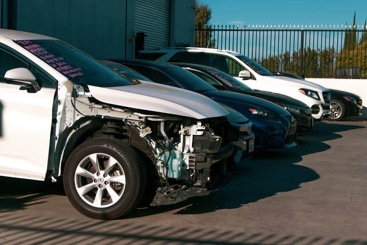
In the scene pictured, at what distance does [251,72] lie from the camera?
573 inches

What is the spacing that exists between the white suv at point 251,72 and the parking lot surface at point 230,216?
18.3 ft

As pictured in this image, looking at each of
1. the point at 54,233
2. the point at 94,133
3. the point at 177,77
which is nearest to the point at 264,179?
the point at 177,77

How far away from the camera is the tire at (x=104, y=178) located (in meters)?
5.86

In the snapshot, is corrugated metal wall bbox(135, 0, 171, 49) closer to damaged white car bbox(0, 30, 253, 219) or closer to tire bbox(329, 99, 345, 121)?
tire bbox(329, 99, 345, 121)

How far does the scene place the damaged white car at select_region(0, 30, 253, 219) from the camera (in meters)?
5.96

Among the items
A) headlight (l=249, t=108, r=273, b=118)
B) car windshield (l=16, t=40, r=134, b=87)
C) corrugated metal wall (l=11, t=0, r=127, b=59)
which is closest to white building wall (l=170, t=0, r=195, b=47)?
corrugated metal wall (l=11, t=0, r=127, b=59)

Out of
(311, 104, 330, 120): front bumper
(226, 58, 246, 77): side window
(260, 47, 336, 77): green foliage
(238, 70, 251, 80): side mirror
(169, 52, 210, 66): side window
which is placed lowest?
(311, 104, 330, 120): front bumper

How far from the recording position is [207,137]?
6.07 meters

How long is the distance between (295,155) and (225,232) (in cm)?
539

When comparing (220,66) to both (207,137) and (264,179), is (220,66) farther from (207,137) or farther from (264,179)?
(207,137)

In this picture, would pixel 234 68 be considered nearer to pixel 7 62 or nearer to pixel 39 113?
pixel 7 62

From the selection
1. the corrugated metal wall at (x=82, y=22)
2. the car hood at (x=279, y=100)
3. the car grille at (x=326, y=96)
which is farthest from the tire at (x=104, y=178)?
the car grille at (x=326, y=96)

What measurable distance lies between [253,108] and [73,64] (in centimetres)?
392

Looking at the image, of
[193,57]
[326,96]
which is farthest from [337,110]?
[193,57]
